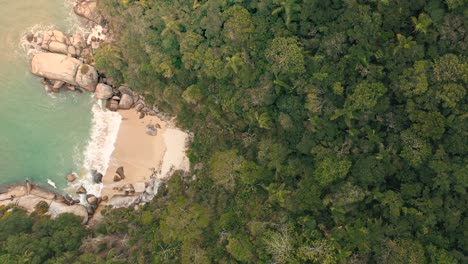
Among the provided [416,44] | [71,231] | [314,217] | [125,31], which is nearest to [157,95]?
[125,31]

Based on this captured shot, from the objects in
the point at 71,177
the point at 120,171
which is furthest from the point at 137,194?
the point at 71,177

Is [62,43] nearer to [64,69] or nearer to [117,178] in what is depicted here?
[64,69]

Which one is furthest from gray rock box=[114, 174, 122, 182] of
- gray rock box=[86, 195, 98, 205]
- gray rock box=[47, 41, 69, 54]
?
gray rock box=[47, 41, 69, 54]

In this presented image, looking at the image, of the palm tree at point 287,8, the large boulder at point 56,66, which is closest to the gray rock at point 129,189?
the large boulder at point 56,66

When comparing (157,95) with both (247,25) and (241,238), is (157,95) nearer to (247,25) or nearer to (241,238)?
(247,25)

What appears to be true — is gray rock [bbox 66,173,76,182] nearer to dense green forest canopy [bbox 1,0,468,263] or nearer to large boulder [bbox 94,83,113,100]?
dense green forest canopy [bbox 1,0,468,263]

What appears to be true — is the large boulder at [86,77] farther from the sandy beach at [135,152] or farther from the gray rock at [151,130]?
the gray rock at [151,130]
